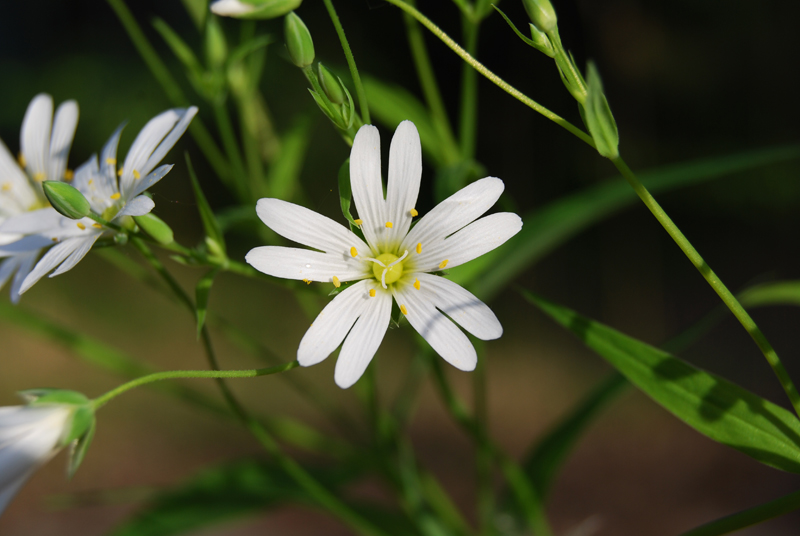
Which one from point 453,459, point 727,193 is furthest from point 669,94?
point 453,459

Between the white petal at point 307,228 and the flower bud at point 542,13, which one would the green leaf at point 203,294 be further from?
the flower bud at point 542,13

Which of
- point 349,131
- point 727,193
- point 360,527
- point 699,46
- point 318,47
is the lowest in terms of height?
point 360,527

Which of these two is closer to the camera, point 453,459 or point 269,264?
point 269,264

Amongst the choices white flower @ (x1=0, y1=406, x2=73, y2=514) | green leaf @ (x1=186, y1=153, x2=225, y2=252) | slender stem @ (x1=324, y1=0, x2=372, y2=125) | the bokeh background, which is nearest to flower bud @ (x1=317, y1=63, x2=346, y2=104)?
slender stem @ (x1=324, y1=0, x2=372, y2=125)

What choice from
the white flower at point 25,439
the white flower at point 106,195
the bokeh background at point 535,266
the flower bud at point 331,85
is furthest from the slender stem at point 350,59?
the bokeh background at point 535,266

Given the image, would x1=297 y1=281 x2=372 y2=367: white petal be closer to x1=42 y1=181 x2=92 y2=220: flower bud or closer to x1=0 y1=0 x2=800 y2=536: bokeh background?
x1=42 y1=181 x2=92 y2=220: flower bud

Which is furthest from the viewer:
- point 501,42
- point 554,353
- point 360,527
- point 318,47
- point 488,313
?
point 554,353

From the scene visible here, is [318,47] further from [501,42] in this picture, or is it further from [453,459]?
[453,459]
